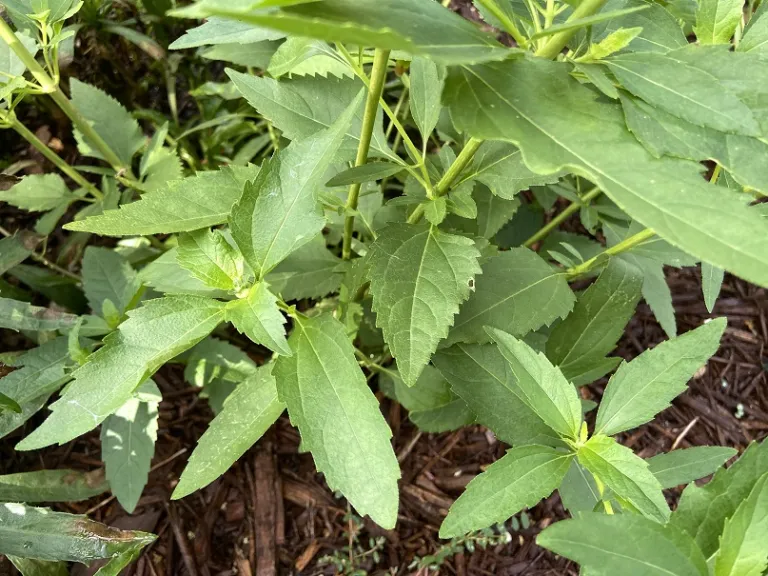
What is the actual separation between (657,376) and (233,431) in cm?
80

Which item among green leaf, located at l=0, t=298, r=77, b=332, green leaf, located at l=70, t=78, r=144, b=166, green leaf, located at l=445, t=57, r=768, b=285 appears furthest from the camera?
green leaf, located at l=70, t=78, r=144, b=166

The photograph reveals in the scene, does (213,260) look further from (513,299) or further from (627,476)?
(627,476)

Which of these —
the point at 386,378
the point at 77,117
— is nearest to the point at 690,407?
the point at 386,378

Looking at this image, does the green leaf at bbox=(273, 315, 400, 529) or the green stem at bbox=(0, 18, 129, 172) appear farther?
the green stem at bbox=(0, 18, 129, 172)

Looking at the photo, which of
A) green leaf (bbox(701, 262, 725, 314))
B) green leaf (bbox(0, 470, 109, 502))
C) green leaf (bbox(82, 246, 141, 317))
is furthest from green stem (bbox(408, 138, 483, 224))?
green leaf (bbox(0, 470, 109, 502))

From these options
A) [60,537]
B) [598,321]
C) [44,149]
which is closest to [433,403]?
[598,321]

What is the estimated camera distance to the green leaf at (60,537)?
1.29 m

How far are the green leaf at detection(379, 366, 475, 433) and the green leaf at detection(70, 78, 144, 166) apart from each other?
1.00 meters

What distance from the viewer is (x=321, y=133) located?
923 mm

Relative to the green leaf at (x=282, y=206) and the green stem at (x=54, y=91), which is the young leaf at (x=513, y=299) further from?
the green stem at (x=54, y=91)

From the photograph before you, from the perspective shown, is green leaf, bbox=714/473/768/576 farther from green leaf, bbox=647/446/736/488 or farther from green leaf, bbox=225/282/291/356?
green leaf, bbox=225/282/291/356

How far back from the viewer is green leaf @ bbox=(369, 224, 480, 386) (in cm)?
100

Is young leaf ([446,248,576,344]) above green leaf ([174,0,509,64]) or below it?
below

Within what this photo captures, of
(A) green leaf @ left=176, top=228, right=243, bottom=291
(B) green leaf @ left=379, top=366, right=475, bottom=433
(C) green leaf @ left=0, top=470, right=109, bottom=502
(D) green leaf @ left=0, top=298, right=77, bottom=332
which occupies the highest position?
(A) green leaf @ left=176, top=228, right=243, bottom=291
